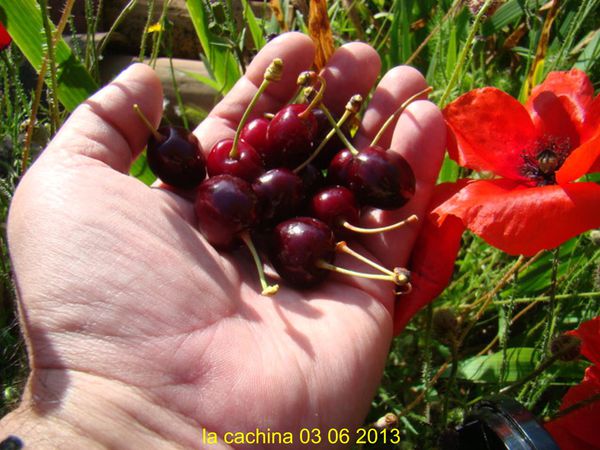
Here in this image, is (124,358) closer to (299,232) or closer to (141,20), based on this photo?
(299,232)

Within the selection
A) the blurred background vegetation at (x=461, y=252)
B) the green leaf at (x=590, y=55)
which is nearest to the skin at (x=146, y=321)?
the blurred background vegetation at (x=461, y=252)

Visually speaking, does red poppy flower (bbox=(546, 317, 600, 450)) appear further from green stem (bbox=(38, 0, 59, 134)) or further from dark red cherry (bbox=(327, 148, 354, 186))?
green stem (bbox=(38, 0, 59, 134))

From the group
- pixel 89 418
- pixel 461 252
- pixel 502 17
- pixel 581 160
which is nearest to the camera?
pixel 89 418

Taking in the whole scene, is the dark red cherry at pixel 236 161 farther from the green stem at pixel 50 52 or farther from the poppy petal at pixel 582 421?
the poppy petal at pixel 582 421

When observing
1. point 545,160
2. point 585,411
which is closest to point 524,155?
point 545,160

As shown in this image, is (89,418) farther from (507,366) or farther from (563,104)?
(563,104)

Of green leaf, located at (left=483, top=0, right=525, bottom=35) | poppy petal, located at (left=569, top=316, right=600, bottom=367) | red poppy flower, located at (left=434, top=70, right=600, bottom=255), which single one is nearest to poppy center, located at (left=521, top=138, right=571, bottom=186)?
red poppy flower, located at (left=434, top=70, right=600, bottom=255)
